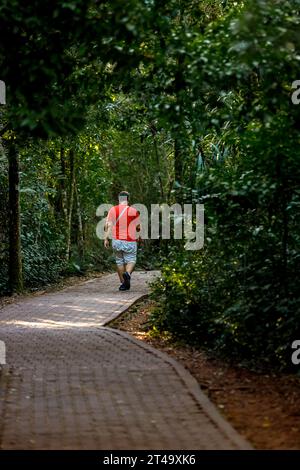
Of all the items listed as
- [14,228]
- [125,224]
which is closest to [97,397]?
[125,224]

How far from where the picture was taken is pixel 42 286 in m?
21.3

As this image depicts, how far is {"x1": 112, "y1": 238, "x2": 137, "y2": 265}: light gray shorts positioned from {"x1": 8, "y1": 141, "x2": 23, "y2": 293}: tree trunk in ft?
7.24

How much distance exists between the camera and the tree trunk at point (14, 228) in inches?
717

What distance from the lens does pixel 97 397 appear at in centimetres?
759

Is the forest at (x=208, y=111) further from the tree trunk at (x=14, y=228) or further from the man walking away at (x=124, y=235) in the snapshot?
the tree trunk at (x=14, y=228)

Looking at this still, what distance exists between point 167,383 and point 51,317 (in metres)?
6.27

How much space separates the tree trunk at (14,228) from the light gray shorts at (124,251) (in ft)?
7.24

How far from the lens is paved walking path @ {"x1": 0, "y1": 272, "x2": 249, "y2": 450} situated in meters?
6.17

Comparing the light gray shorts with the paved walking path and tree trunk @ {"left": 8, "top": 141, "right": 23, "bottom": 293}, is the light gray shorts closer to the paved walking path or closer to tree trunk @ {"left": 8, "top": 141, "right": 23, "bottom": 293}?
tree trunk @ {"left": 8, "top": 141, "right": 23, "bottom": 293}

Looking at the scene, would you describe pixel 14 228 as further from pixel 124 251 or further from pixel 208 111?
pixel 208 111

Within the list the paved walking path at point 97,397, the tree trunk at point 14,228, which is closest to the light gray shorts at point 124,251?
the tree trunk at point 14,228

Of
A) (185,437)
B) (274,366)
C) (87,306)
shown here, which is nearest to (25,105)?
(185,437)

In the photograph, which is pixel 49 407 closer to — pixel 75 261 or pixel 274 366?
pixel 274 366
